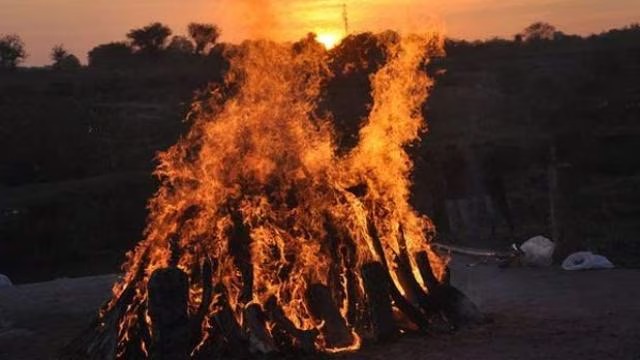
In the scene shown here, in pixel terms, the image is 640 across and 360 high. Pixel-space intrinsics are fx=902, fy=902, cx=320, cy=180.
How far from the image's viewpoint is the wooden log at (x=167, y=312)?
8320mm

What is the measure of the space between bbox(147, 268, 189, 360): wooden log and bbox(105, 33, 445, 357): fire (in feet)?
0.95

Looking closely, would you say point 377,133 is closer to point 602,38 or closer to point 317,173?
point 317,173

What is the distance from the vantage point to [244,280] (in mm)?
9070

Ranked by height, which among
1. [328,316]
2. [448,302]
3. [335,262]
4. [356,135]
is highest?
[356,135]

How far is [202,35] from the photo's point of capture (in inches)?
2296

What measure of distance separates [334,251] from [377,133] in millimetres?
1777

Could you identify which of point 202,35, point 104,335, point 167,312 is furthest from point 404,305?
point 202,35

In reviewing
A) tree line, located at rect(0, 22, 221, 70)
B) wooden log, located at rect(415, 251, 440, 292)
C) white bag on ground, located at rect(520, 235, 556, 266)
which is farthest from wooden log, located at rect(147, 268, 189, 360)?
tree line, located at rect(0, 22, 221, 70)

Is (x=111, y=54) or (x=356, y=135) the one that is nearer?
(x=356, y=135)

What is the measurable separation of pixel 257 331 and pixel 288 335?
0.97 ft

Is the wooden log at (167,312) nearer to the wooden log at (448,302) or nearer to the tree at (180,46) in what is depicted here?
the wooden log at (448,302)

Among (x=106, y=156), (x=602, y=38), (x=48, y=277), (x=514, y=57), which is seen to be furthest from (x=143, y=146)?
(x=602, y=38)

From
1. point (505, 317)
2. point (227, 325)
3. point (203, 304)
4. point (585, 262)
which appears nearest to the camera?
point (227, 325)

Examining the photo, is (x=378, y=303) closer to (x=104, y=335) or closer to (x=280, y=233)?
(x=280, y=233)
